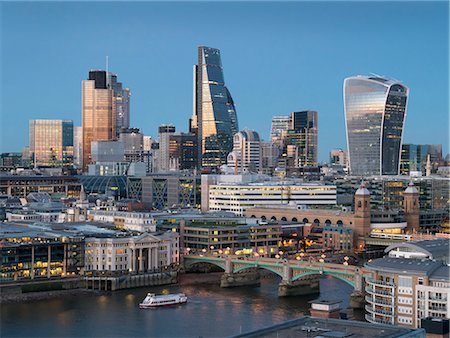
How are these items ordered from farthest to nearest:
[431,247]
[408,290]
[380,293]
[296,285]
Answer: [296,285] < [431,247] < [380,293] < [408,290]

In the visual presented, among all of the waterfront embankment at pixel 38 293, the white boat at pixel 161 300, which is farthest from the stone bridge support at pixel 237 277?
the white boat at pixel 161 300

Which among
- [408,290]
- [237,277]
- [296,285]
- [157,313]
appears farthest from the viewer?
[237,277]

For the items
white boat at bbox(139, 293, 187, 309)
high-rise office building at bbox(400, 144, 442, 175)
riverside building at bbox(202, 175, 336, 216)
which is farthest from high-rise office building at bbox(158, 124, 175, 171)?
white boat at bbox(139, 293, 187, 309)

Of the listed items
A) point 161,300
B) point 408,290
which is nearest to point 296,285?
point 161,300

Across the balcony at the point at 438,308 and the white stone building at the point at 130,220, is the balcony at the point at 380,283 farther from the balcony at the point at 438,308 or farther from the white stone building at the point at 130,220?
the white stone building at the point at 130,220

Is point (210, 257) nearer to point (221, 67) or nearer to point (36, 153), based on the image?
point (221, 67)

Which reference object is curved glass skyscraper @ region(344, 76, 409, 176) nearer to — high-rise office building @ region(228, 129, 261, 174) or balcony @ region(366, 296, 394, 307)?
high-rise office building @ region(228, 129, 261, 174)

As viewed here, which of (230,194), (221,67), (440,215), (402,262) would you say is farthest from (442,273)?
(221,67)

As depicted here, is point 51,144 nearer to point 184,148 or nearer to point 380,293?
point 184,148
